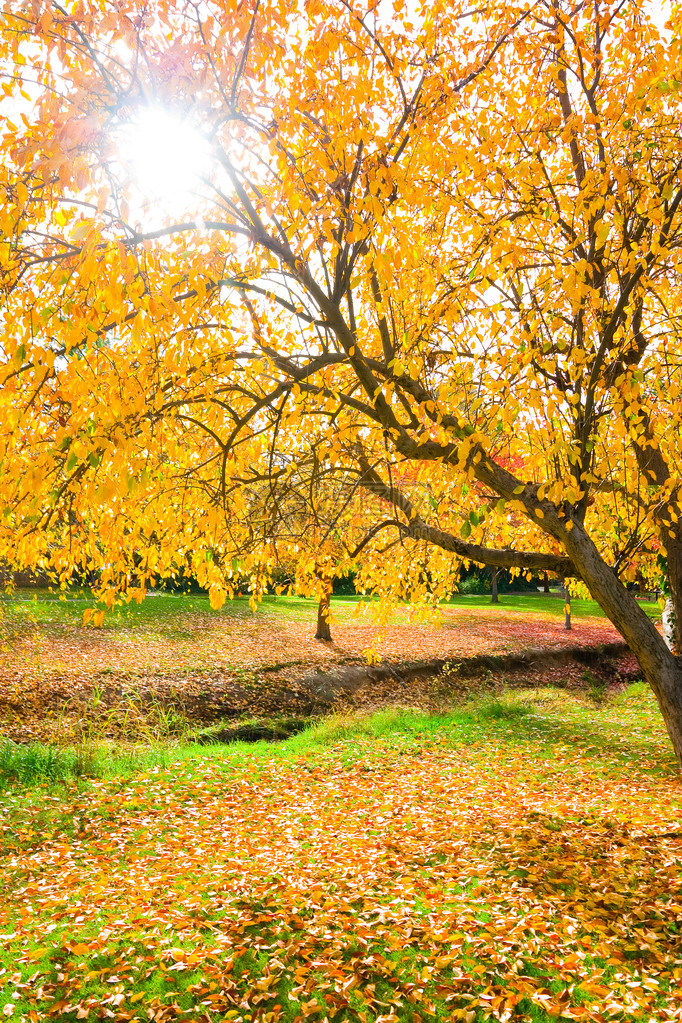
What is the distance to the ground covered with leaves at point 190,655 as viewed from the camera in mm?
12500

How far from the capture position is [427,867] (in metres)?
6.09

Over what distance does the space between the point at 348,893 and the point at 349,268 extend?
501cm

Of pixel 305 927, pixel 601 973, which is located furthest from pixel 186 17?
pixel 601 973

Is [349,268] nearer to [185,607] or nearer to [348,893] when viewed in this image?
[348,893]

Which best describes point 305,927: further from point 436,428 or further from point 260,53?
point 260,53

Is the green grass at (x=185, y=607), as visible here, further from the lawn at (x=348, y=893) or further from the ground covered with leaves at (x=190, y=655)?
the lawn at (x=348, y=893)

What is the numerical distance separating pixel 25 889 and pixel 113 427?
15.4 ft

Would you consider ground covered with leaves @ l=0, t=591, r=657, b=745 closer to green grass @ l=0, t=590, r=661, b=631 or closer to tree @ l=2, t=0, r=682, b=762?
green grass @ l=0, t=590, r=661, b=631

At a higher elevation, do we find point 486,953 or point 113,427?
point 113,427

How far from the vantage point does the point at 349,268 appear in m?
4.90

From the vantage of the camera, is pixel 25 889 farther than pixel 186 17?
Yes

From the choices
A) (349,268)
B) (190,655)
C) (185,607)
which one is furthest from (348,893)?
(185,607)

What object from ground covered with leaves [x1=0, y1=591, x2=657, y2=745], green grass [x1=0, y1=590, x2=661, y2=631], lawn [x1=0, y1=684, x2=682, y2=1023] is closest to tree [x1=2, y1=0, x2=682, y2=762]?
lawn [x1=0, y1=684, x2=682, y2=1023]

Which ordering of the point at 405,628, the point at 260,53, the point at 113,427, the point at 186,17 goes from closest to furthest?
the point at 113,427 < the point at 186,17 < the point at 260,53 < the point at 405,628
